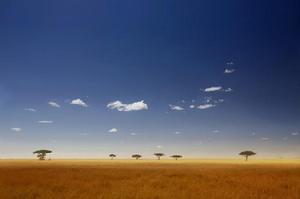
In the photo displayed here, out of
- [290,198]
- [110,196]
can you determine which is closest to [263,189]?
[290,198]

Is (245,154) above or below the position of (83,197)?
above

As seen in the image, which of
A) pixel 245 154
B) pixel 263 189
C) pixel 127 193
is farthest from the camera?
pixel 245 154

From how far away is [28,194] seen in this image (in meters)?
17.7

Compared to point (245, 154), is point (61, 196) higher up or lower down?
lower down

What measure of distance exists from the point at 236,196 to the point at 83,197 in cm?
708

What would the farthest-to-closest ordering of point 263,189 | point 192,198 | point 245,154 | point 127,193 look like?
point 245,154, point 263,189, point 127,193, point 192,198

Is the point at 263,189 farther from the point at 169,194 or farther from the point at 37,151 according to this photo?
the point at 37,151

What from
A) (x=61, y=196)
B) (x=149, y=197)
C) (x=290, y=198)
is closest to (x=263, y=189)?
(x=290, y=198)

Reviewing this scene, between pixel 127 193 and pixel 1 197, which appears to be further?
pixel 127 193

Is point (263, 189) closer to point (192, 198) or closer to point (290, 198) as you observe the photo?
point (290, 198)

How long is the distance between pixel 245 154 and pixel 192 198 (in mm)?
158620

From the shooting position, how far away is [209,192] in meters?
19.1

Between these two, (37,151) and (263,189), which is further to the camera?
(37,151)

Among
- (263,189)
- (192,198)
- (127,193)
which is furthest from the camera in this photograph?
(263,189)
